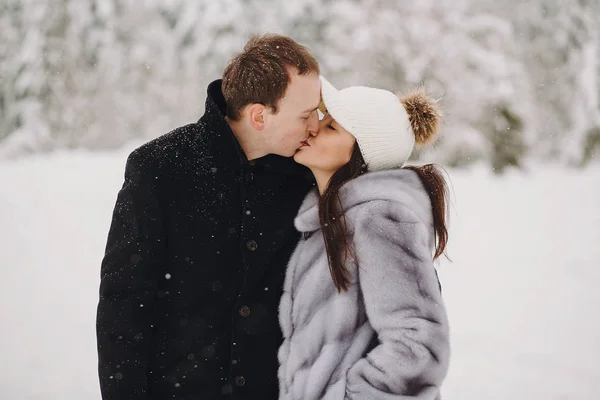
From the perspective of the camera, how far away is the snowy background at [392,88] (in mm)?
6730

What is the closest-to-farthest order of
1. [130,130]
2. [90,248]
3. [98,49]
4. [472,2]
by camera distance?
1. [90,248]
2. [472,2]
3. [98,49]
4. [130,130]

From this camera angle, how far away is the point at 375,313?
2.30 metres

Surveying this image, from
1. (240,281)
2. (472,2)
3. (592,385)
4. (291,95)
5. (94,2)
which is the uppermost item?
(94,2)

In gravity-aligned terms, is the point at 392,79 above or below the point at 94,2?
below

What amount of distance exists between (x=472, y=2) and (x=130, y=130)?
11.3m

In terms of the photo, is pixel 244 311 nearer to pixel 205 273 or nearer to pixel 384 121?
pixel 205 273

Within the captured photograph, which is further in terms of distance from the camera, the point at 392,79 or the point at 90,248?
the point at 392,79

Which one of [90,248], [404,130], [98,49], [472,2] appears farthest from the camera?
[98,49]

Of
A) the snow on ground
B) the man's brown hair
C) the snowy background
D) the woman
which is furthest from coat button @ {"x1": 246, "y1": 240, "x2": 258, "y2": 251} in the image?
the snowy background

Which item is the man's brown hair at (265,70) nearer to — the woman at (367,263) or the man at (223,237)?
the man at (223,237)

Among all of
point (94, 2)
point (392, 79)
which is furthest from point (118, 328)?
point (94, 2)

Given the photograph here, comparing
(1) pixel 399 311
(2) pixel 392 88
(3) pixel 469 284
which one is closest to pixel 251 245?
(1) pixel 399 311

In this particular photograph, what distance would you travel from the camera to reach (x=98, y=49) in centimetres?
1745

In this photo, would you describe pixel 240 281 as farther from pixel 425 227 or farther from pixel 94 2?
pixel 94 2
